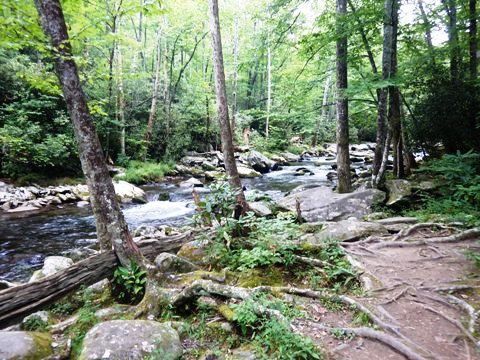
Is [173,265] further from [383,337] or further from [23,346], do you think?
[383,337]

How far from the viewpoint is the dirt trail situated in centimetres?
279

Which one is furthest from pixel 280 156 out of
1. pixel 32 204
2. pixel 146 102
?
pixel 32 204

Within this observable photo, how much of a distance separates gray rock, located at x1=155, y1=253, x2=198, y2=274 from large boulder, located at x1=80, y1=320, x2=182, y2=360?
5.07 ft

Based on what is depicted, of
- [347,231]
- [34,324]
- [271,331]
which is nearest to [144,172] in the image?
[347,231]

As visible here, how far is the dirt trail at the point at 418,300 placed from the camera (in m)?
2.79

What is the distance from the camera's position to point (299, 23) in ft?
31.2

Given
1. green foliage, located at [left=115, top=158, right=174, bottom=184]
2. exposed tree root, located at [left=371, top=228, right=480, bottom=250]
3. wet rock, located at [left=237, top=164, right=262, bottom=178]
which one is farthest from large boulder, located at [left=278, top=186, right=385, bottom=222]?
green foliage, located at [left=115, top=158, right=174, bottom=184]

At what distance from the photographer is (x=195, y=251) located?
212 inches

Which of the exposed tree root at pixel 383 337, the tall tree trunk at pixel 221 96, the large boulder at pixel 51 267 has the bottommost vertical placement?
the exposed tree root at pixel 383 337

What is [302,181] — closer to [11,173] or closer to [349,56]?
[349,56]

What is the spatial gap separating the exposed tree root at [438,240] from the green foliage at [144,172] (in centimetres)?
1314

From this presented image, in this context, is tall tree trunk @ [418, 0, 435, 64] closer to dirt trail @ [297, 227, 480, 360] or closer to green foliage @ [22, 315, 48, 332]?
dirt trail @ [297, 227, 480, 360]

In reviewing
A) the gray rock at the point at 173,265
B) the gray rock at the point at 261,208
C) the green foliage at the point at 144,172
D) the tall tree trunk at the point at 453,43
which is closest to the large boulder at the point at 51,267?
the gray rock at the point at 173,265

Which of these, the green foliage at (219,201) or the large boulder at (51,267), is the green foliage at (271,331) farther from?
the large boulder at (51,267)
